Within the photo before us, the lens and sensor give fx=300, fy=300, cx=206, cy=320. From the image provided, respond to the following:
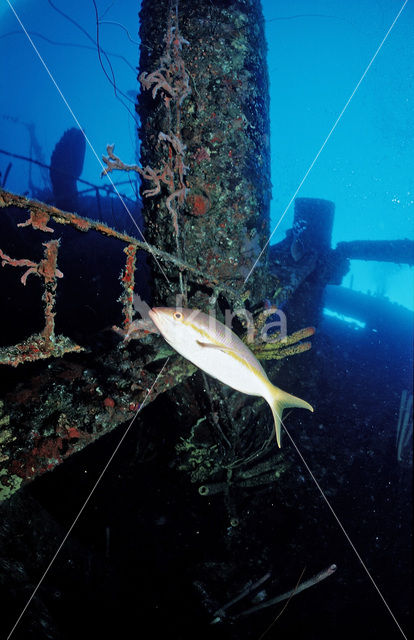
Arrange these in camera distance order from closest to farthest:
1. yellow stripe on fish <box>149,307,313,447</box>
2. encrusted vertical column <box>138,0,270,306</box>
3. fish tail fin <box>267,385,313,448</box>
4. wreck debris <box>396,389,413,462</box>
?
yellow stripe on fish <box>149,307,313,447</box> → fish tail fin <box>267,385,313,448</box> → encrusted vertical column <box>138,0,270,306</box> → wreck debris <box>396,389,413,462</box>

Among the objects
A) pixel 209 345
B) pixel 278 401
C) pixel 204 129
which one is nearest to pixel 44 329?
pixel 209 345

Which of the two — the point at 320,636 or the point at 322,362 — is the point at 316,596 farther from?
the point at 322,362

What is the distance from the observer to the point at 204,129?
2990 millimetres

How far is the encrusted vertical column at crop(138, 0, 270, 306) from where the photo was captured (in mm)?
2936

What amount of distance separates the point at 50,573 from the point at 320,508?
3499mm

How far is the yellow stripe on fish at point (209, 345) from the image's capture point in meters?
1.54

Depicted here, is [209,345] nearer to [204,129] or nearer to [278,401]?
[278,401]

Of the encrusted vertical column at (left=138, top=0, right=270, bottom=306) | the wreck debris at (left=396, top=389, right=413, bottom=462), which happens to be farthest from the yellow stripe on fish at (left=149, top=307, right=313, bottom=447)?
the wreck debris at (left=396, top=389, right=413, bottom=462)

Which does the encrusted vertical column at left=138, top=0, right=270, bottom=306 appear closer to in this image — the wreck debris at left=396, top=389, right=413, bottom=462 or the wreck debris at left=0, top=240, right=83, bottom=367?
the wreck debris at left=0, top=240, right=83, bottom=367

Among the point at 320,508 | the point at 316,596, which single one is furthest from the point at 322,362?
the point at 316,596

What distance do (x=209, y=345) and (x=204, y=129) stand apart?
8.23 ft

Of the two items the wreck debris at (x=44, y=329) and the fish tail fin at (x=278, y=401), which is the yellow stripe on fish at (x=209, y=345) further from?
the wreck debris at (x=44, y=329)

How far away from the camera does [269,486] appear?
13.9 ft

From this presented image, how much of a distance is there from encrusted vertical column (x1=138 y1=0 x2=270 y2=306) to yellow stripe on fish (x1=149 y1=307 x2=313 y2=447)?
4.58 ft
